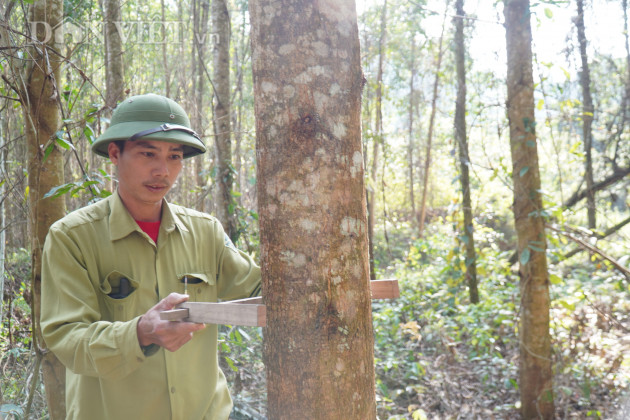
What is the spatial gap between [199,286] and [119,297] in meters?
0.32

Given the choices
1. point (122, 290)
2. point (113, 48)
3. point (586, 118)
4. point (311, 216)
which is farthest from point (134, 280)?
point (586, 118)

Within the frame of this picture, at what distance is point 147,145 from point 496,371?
472cm

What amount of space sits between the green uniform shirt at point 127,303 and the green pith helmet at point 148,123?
0.26 meters

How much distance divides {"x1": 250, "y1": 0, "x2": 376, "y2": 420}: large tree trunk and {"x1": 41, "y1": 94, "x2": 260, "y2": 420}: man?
391 mm

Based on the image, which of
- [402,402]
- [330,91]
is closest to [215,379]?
[330,91]

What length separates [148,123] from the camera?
1.88 meters

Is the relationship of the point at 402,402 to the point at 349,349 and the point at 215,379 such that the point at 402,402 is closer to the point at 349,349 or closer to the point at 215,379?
the point at 215,379

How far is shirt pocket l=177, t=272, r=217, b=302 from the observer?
6.51ft

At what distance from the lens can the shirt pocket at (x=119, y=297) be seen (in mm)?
1813

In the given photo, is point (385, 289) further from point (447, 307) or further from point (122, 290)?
point (447, 307)

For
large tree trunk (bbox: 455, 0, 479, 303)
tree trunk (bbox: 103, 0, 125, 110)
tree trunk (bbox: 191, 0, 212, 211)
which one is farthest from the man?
large tree trunk (bbox: 455, 0, 479, 303)

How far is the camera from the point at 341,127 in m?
1.46

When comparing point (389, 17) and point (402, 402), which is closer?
point (402, 402)

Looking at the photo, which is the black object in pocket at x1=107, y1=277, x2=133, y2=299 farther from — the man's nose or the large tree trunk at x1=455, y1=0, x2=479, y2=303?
the large tree trunk at x1=455, y1=0, x2=479, y2=303
